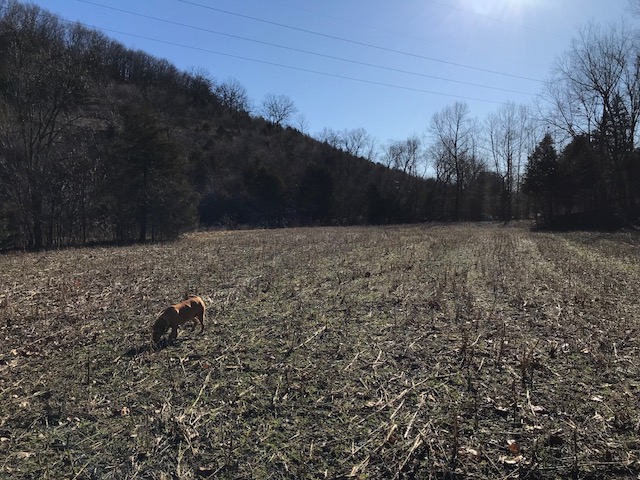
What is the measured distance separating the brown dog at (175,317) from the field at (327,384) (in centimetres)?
19

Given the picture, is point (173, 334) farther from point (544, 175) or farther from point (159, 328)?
point (544, 175)

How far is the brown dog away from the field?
187 mm

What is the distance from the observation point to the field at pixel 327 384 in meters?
3.49

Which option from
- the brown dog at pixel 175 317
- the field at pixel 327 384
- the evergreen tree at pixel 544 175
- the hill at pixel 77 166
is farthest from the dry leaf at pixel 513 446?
the evergreen tree at pixel 544 175

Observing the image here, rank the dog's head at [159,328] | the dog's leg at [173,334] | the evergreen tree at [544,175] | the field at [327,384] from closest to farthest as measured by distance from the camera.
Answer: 1. the field at [327,384]
2. the dog's head at [159,328]
3. the dog's leg at [173,334]
4. the evergreen tree at [544,175]

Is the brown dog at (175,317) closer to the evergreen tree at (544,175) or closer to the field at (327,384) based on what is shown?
the field at (327,384)

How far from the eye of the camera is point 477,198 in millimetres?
64812

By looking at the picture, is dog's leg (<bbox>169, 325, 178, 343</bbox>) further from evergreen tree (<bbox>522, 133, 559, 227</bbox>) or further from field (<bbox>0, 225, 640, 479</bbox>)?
evergreen tree (<bbox>522, 133, 559, 227</bbox>)

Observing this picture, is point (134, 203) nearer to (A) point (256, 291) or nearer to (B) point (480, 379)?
(A) point (256, 291)

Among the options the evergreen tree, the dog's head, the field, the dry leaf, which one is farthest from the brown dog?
the evergreen tree

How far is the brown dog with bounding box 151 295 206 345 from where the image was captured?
20.0ft

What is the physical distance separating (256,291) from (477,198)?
60.9m

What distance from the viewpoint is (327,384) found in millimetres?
4828

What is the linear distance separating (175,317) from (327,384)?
101 inches
